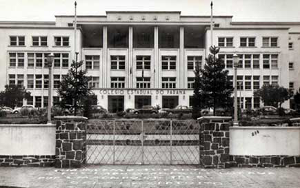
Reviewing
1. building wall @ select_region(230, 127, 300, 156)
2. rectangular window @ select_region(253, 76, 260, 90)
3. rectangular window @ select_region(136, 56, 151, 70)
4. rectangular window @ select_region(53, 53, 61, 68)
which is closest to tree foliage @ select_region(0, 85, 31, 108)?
rectangular window @ select_region(53, 53, 61, 68)

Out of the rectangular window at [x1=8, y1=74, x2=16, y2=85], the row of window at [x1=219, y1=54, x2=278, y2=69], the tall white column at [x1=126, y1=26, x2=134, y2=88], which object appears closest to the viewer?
the rectangular window at [x1=8, y1=74, x2=16, y2=85]

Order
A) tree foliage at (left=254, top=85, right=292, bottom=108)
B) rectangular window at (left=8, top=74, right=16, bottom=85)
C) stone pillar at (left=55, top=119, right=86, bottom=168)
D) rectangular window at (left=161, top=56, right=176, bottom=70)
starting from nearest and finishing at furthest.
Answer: stone pillar at (left=55, top=119, right=86, bottom=168) < tree foliage at (left=254, top=85, right=292, bottom=108) < rectangular window at (left=8, top=74, right=16, bottom=85) < rectangular window at (left=161, top=56, right=176, bottom=70)

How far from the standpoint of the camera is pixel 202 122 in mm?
14141

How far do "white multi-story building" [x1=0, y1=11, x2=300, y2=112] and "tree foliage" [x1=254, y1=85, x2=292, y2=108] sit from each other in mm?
5389

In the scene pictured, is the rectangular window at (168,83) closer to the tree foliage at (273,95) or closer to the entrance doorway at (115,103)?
the entrance doorway at (115,103)

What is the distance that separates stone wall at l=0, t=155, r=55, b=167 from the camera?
1387cm

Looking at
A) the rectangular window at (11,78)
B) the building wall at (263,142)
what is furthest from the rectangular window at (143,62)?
the building wall at (263,142)

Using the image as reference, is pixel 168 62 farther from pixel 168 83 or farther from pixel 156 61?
pixel 168 83

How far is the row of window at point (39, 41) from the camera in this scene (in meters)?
63.5

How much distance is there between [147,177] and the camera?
11.5 meters

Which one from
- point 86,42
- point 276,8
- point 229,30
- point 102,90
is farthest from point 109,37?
point 276,8

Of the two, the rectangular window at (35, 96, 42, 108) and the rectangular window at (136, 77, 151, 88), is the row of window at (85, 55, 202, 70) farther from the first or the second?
the rectangular window at (35, 96, 42, 108)

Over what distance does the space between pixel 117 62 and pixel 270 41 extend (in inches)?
969

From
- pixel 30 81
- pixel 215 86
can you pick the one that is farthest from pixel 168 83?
pixel 215 86
